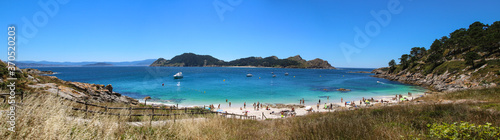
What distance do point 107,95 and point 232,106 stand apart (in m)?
17.3

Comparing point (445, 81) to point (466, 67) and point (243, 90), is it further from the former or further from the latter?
point (243, 90)

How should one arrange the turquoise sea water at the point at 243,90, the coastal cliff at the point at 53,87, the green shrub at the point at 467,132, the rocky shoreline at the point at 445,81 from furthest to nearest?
the rocky shoreline at the point at 445,81 < the turquoise sea water at the point at 243,90 < the coastal cliff at the point at 53,87 < the green shrub at the point at 467,132

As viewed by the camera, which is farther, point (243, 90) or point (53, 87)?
point (243, 90)

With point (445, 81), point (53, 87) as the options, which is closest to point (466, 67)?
point (445, 81)

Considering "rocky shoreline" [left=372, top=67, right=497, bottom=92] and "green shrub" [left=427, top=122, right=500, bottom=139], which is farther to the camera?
"rocky shoreline" [left=372, top=67, right=497, bottom=92]

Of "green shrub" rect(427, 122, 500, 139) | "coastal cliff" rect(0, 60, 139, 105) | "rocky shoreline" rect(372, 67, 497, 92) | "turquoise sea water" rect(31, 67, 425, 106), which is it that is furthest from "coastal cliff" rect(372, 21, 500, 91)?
"coastal cliff" rect(0, 60, 139, 105)

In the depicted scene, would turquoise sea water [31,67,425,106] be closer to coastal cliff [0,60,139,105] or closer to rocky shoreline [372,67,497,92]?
rocky shoreline [372,67,497,92]

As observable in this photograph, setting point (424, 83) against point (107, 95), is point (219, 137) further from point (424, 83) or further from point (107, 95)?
point (424, 83)

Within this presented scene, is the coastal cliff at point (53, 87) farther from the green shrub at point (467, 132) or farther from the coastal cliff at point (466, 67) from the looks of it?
the coastal cliff at point (466, 67)

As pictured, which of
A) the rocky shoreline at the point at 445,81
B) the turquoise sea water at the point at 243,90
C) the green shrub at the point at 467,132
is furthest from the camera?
the rocky shoreline at the point at 445,81

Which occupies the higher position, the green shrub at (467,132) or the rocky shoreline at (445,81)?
the green shrub at (467,132)

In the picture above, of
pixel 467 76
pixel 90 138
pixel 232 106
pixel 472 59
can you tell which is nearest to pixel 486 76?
pixel 467 76

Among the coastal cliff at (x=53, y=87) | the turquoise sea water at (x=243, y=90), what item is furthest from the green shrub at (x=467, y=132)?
the turquoise sea water at (x=243, y=90)

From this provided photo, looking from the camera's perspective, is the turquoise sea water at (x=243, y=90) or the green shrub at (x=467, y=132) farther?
the turquoise sea water at (x=243, y=90)
